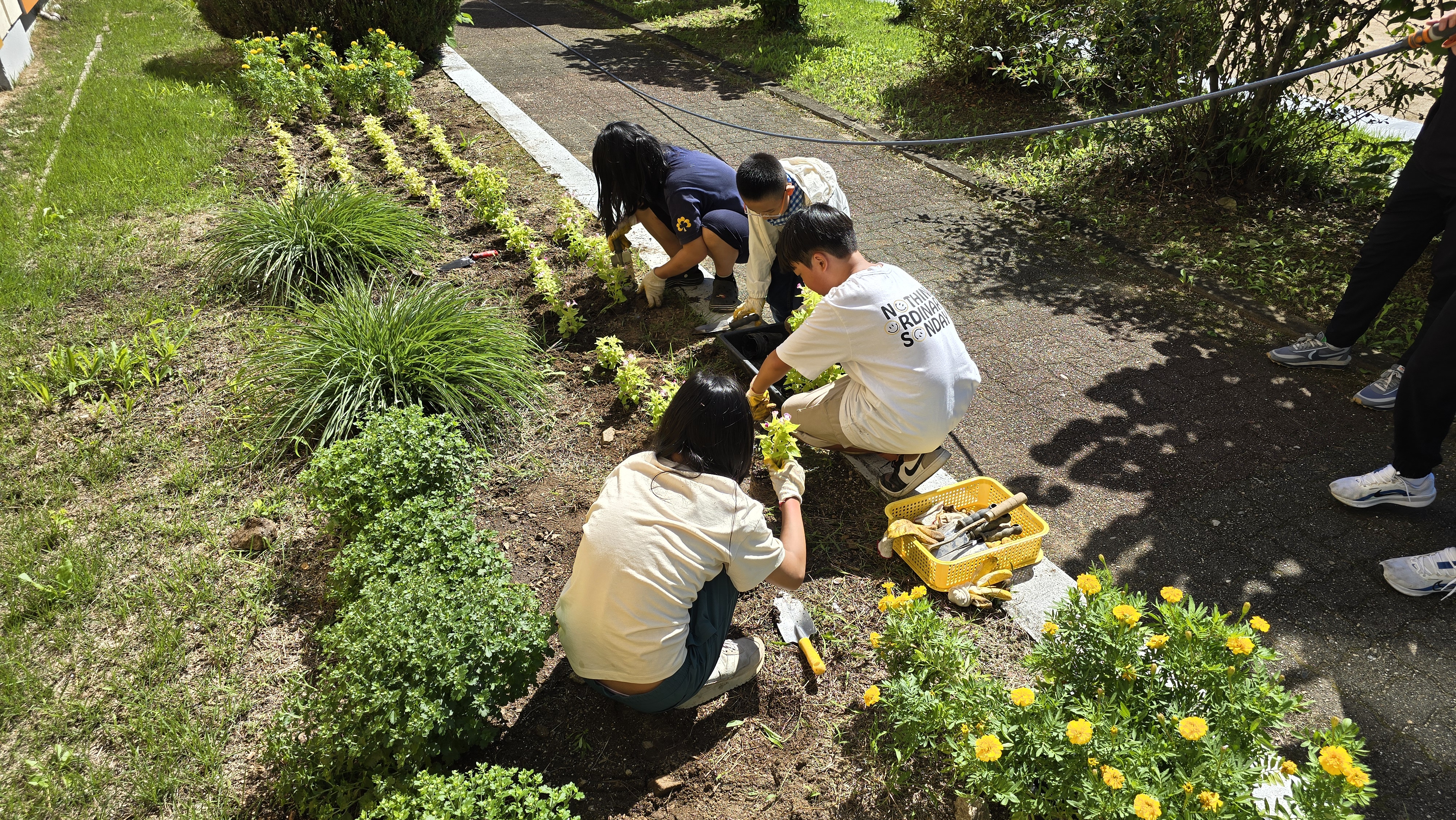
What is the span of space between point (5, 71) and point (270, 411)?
873 centimetres

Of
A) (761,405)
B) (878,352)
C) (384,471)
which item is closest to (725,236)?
(761,405)

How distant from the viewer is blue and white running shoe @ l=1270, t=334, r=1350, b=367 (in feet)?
13.8

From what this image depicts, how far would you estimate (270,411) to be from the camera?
12.5 ft

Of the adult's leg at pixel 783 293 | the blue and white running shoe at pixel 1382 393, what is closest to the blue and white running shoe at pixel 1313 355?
the blue and white running shoe at pixel 1382 393

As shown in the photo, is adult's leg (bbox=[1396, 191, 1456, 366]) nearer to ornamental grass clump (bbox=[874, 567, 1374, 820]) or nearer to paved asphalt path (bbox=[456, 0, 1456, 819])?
paved asphalt path (bbox=[456, 0, 1456, 819])

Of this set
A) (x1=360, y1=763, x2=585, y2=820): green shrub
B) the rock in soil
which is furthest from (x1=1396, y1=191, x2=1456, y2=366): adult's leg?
the rock in soil

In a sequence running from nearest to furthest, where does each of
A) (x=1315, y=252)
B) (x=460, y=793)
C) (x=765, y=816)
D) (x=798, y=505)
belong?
(x=460, y=793) → (x=765, y=816) → (x=798, y=505) → (x=1315, y=252)

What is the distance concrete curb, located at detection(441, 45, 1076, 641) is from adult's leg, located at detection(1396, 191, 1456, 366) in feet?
6.87

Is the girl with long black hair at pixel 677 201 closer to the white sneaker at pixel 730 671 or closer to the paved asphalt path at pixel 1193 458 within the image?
the paved asphalt path at pixel 1193 458

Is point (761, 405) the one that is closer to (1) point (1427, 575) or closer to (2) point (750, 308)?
(2) point (750, 308)

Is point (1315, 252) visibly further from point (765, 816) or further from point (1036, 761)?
point (765, 816)

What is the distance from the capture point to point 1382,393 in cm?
389

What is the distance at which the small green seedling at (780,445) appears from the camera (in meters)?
2.91

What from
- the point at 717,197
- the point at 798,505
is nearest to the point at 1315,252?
the point at 717,197
